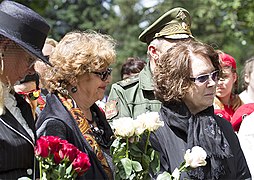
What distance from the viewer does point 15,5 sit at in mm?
3350

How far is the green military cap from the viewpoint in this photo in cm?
512

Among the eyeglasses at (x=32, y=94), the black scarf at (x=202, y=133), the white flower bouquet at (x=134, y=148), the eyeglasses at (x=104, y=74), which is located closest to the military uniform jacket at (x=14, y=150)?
the white flower bouquet at (x=134, y=148)

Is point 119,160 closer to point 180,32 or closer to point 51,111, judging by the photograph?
point 51,111

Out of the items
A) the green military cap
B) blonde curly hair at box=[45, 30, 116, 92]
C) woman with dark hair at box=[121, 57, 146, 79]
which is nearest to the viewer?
blonde curly hair at box=[45, 30, 116, 92]

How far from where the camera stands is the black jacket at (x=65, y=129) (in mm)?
3543

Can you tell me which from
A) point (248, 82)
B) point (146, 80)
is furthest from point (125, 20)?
point (146, 80)

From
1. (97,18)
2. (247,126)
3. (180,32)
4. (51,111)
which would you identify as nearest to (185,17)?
(180,32)

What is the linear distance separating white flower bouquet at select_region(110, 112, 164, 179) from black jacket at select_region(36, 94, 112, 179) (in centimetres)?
28

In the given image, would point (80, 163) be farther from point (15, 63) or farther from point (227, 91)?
point (227, 91)

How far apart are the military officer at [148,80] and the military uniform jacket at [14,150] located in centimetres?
151

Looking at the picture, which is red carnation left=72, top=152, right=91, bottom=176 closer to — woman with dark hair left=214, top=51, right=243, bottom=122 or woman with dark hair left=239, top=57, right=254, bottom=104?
woman with dark hair left=214, top=51, right=243, bottom=122

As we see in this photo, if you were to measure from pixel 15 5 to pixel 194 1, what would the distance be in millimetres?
34911

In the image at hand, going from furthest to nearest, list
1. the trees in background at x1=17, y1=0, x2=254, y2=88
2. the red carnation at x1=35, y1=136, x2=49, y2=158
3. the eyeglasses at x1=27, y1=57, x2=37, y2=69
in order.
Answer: the trees in background at x1=17, y1=0, x2=254, y2=88, the eyeglasses at x1=27, y1=57, x2=37, y2=69, the red carnation at x1=35, y1=136, x2=49, y2=158

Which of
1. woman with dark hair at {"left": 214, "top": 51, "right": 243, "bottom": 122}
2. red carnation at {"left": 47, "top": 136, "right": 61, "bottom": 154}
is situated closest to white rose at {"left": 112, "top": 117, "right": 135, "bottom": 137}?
red carnation at {"left": 47, "top": 136, "right": 61, "bottom": 154}
